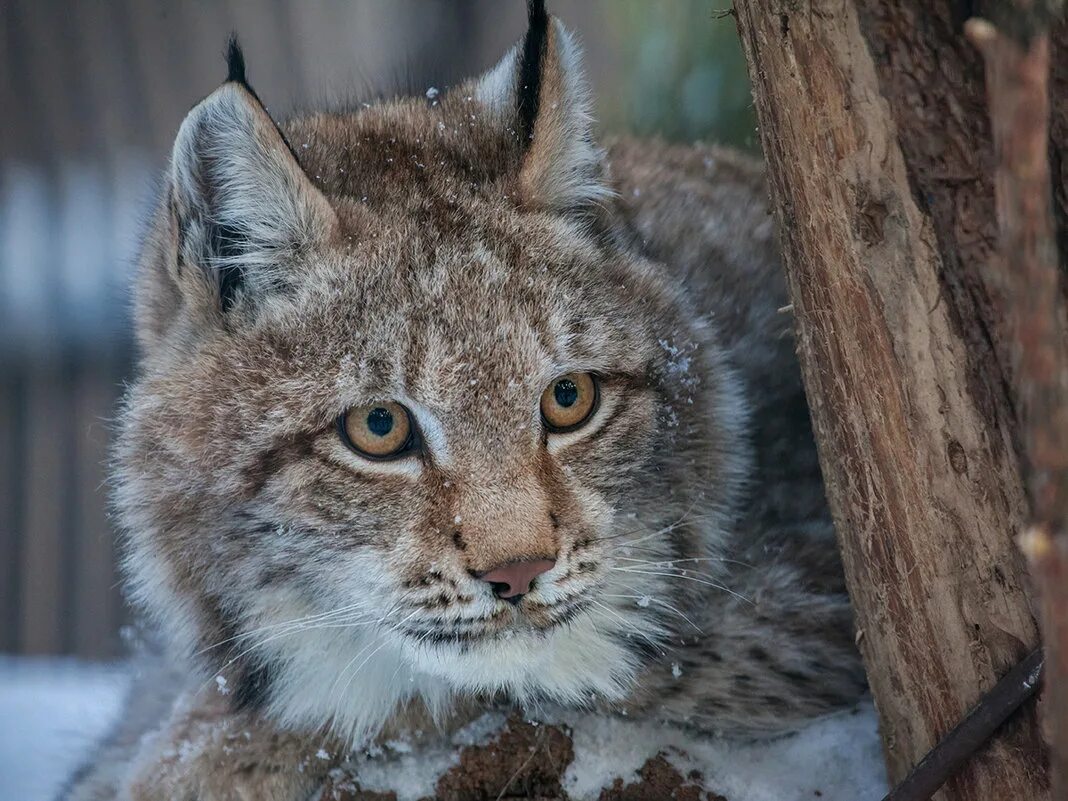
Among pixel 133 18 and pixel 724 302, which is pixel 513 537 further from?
pixel 133 18

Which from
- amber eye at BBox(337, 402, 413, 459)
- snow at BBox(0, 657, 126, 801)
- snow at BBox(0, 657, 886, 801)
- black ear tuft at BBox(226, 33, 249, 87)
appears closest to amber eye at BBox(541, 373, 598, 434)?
amber eye at BBox(337, 402, 413, 459)

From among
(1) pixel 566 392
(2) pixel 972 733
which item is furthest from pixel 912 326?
(1) pixel 566 392

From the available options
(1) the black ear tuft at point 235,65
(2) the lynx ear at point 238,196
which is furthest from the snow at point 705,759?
(1) the black ear tuft at point 235,65

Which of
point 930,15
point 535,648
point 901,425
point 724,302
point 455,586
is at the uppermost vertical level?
point 930,15

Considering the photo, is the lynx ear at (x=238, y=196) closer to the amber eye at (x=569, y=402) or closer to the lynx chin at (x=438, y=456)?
the lynx chin at (x=438, y=456)

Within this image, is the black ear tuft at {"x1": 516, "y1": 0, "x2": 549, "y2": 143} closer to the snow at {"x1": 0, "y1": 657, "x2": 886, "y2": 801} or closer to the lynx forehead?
the lynx forehead

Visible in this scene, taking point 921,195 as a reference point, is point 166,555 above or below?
below

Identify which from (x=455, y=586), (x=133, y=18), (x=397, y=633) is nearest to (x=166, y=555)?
(x=397, y=633)

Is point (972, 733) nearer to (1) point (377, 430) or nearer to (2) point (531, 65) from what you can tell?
(1) point (377, 430)

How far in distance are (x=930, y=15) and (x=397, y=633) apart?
4.47ft

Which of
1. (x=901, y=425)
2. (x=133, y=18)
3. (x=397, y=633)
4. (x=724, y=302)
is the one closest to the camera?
(x=901, y=425)

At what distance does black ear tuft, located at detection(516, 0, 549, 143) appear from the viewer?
7.26 feet

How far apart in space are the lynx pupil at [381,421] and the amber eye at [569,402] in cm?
29

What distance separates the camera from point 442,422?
6.96ft
